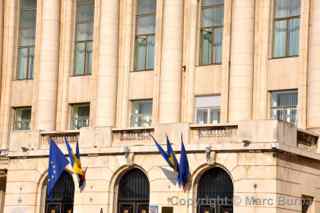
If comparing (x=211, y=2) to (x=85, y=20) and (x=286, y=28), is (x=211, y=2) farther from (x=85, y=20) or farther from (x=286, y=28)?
(x=85, y=20)

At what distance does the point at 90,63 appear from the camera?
194ft

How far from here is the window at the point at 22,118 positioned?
202 ft

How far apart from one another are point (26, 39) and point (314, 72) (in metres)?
19.2

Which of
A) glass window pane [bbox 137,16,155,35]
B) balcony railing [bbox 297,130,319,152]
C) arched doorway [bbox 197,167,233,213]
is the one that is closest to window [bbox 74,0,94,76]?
glass window pane [bbox 137,16,155,35]

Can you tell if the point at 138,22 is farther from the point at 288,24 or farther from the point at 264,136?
the point at 264,136

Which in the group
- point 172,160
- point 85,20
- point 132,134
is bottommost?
point 172,160

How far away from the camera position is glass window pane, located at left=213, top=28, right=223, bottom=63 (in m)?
54.8

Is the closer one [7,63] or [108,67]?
[108,67]

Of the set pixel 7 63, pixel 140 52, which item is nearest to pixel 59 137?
pixel 140 52

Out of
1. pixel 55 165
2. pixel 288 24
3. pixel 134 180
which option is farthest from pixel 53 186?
pixel 288 24

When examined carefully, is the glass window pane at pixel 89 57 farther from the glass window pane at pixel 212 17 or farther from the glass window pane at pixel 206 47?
the glass window pane at pixel 212 17

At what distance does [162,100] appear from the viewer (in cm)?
5503

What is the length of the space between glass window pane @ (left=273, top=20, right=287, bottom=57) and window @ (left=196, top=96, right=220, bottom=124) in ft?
13.4

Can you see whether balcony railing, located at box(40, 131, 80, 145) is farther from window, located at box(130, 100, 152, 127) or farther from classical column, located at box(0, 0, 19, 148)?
classical column, located at box(0, 0, 19, 148)
